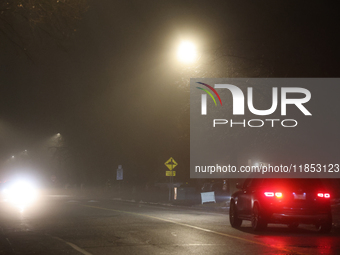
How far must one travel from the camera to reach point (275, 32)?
21.8 metres

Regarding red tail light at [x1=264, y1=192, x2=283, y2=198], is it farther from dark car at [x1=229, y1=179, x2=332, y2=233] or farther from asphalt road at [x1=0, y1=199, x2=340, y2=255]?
asphalt road at [x1=0, y1=199, x2=340, y2=255]

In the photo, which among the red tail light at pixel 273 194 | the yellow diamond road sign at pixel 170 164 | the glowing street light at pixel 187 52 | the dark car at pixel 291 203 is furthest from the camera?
the yellow diamond road sign at pixel 170 164

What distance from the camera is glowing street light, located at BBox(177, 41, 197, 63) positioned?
78.3 ft

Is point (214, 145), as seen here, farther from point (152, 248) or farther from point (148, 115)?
point (148, 115)

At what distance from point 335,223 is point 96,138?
186 feet

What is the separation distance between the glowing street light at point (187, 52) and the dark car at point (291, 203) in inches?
401

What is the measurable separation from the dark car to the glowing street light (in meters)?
10.2

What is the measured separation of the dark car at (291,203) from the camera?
14.4 metres

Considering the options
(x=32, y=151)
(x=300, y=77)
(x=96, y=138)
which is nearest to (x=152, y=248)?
(x=300, y=77)

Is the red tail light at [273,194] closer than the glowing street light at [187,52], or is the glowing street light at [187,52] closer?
the red tail light at [273,194]
